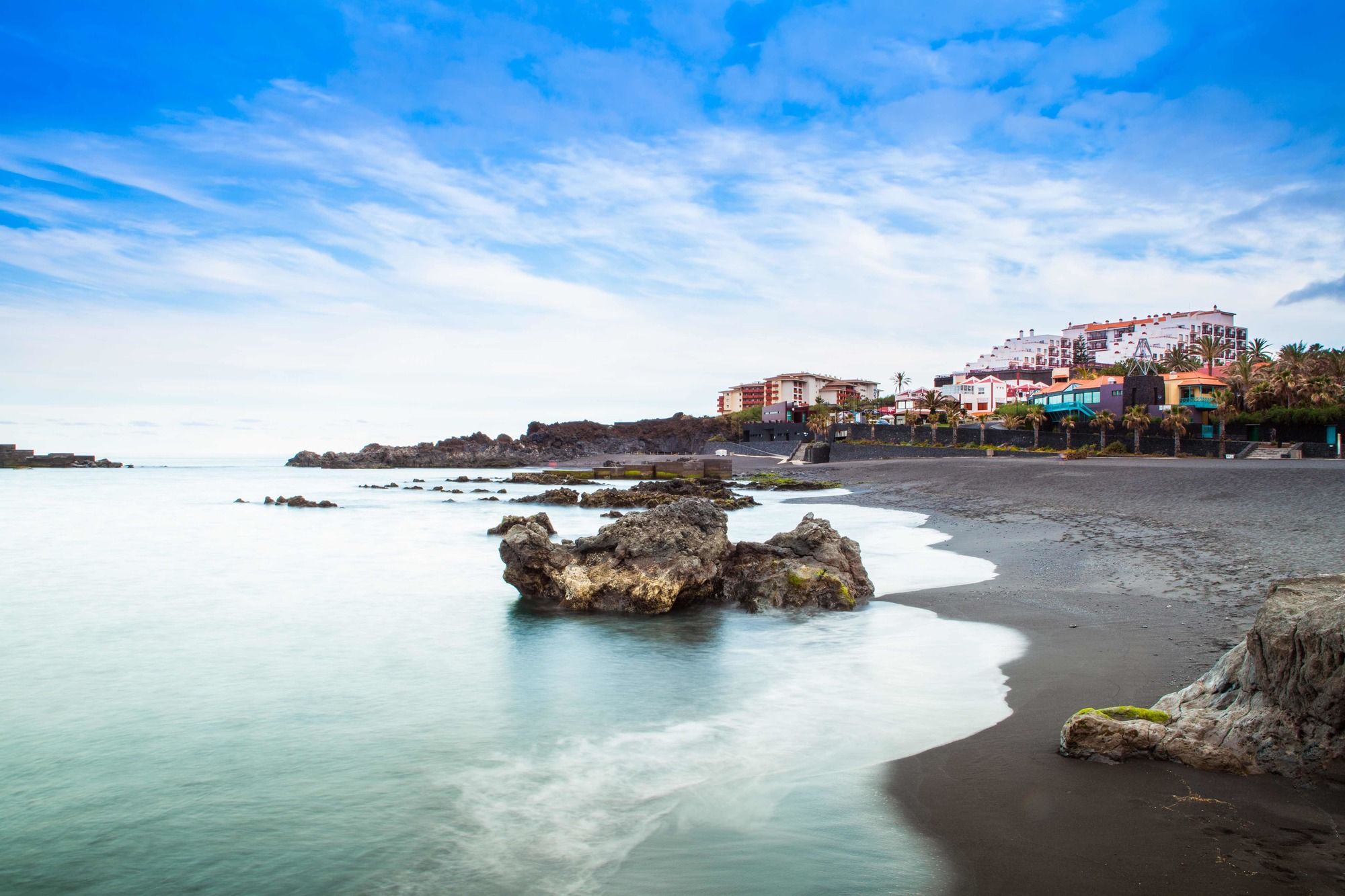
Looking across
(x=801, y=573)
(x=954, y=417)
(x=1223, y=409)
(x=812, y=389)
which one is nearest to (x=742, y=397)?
(x=812, y=389)

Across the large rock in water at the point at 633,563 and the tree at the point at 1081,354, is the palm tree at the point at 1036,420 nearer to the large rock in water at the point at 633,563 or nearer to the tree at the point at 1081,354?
the large rock in water at the point at 633,563

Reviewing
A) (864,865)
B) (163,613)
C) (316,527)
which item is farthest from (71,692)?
(316,527)

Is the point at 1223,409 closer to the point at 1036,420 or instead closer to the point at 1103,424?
the point at 1103,424

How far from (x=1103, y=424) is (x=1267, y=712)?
2095 inches

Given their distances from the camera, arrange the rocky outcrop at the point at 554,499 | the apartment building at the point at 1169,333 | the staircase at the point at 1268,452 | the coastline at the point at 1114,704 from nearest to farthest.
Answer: the coastline at the point at 1114,704
the rocky outcrop at the point at 554,499
the staircase at the point at 1268,452
the apartment building at the point at 1169,333

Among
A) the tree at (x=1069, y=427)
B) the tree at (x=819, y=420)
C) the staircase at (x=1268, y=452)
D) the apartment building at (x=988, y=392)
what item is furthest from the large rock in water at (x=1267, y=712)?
the apartment building at (x=988, y=392)

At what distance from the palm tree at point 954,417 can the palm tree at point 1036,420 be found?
506 centimetres

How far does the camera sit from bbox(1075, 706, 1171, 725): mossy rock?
511 cm

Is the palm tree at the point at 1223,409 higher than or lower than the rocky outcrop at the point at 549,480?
higher

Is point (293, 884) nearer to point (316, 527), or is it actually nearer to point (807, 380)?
point (316, 527)

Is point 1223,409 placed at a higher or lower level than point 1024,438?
higher

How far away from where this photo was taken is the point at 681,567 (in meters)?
11.3

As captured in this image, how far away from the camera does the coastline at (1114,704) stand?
3801 mm

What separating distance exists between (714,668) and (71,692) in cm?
690
